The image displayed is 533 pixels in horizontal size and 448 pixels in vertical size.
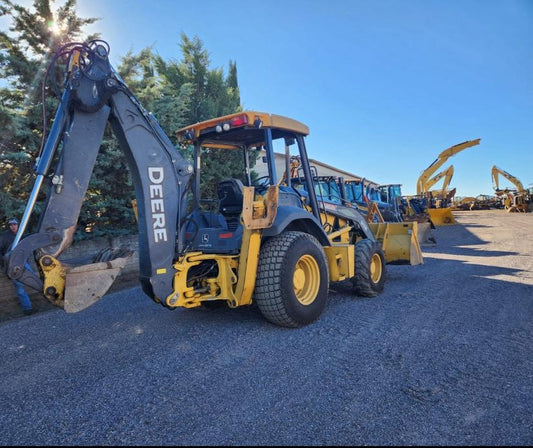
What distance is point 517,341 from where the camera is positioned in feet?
11.8

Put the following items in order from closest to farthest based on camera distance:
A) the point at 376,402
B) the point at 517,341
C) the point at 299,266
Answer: the point at 376,402 < the point at 517,341 < the point at 299,266

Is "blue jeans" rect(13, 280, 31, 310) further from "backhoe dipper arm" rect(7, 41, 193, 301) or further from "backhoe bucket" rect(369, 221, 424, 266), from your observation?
"backhoe bucket" rect(369, 221, 424, 266)

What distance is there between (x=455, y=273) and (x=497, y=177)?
35.3 m

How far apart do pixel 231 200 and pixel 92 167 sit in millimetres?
1754

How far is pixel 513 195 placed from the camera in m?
35.1

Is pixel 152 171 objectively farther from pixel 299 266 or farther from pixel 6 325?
pixel 6 325

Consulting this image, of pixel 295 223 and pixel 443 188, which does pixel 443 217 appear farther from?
pixel 295 223

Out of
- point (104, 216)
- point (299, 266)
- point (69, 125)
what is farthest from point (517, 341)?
point (104, 216)

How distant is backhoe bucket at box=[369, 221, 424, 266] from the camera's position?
6.96 meters

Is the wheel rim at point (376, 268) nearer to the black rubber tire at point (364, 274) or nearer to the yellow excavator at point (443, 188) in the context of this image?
the black rubber tire at point (364, 274)

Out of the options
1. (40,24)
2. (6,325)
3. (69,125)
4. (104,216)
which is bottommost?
(6,325)

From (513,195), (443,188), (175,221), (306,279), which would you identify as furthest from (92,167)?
(513,195)

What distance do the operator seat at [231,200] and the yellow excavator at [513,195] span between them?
35802 millimetres

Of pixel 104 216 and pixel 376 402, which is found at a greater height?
pixel 104 216
